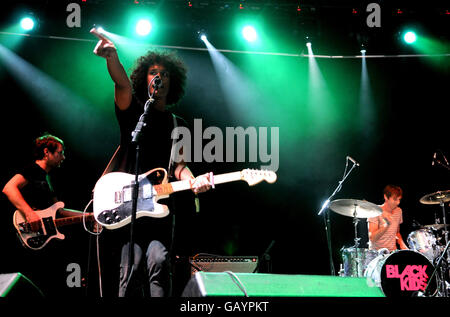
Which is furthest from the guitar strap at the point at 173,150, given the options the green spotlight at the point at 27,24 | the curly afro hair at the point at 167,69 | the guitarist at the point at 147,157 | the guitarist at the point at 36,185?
the green spotlight at the point at 27,24

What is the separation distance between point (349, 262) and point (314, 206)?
5.64 feet

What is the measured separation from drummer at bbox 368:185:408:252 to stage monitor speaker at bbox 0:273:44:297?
525 cm

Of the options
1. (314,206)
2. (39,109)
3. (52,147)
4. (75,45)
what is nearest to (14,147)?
(39,109)

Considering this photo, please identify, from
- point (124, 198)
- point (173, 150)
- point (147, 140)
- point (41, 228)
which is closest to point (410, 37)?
point (173, 150)

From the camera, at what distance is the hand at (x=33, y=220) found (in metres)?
5.21

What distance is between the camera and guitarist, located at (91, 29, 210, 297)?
117 inches

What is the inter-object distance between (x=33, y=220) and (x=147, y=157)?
8.58 feet

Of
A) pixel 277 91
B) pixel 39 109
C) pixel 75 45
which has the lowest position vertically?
pixel 39 109

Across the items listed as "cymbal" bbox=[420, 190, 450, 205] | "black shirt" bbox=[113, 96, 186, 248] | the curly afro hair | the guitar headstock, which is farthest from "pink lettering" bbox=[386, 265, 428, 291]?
the curly afro hair

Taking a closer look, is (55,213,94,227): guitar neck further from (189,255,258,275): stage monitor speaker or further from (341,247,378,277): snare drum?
(341,247,378,277): snare drum

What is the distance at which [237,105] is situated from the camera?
23.9 feet

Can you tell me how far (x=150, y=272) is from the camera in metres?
2.99

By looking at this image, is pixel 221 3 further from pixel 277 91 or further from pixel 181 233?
pixel 181 233

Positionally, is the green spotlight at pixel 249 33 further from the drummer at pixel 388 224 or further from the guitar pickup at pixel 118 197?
the guitar pickup at pixel 118 197
